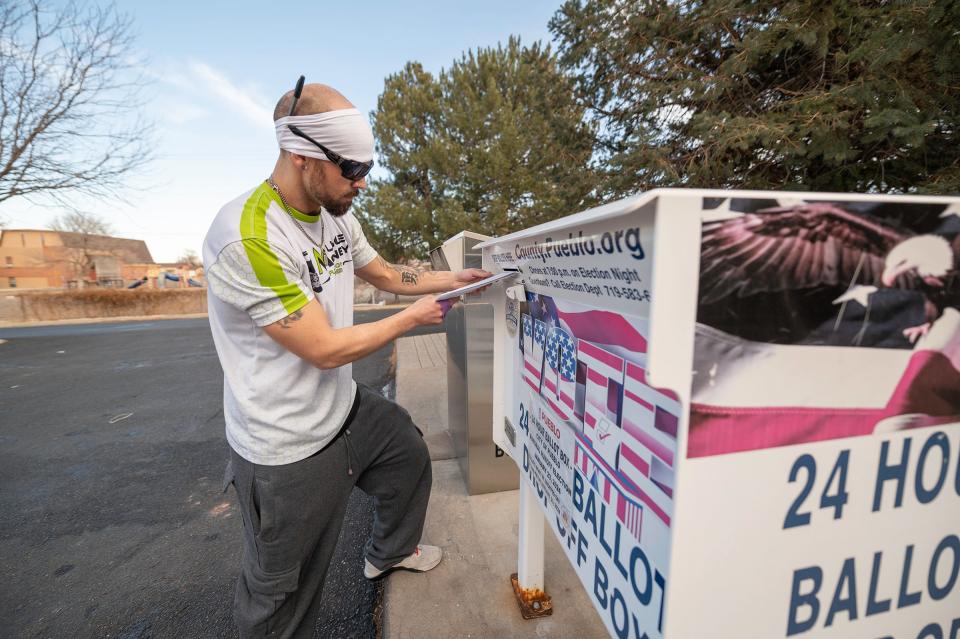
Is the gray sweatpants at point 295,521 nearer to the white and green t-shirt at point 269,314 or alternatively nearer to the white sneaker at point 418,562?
the white and green t-shirt at point 269,314

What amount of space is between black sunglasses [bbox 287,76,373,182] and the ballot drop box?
93cm

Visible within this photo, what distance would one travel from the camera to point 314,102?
1.46m

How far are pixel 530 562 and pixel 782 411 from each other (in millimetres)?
1440

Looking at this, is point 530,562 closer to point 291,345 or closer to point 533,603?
point 533,603

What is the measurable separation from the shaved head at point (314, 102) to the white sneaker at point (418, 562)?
201 centimetres

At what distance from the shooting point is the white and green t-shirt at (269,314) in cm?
133

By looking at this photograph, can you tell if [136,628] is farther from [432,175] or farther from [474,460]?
[432,175]

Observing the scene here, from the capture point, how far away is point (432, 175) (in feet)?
47.6

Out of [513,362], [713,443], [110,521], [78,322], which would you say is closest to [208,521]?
[110,521]

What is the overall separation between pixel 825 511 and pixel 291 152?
1756 millimetres

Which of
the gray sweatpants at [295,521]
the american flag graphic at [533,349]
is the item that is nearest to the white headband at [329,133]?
the american flag graphic at [533,349]

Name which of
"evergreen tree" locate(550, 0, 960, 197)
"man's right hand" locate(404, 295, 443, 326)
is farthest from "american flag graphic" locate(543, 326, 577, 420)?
"evergreen tree" locate(550, 0, 960, 197)

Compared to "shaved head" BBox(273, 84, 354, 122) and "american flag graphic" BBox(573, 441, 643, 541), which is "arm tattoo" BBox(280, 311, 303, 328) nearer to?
"shaved head" BBox(273, 84, 354, 122)

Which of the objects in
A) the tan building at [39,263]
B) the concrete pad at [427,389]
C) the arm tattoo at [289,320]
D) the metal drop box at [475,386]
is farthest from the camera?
the tan building at [39,263]
